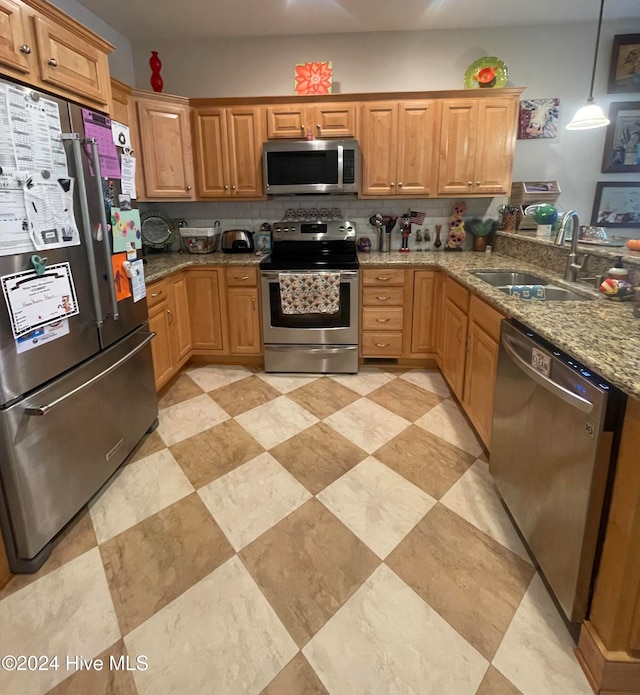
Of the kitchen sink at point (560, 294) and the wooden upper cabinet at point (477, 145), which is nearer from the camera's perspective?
the kitchen sink at point (560, 294)

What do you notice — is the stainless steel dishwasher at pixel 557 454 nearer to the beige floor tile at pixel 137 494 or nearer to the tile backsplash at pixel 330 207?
the beige floor tile at pixel 137 494

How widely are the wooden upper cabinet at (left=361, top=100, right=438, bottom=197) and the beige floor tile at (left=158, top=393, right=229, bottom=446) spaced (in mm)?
2131

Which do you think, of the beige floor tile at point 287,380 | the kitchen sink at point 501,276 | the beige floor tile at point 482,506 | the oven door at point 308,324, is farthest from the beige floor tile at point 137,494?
the kitchen sink at point 501,276

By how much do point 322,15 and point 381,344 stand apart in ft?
8.30

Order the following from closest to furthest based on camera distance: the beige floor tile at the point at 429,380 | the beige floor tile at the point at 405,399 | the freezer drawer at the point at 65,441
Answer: the freezer drawer at the point at 65,441 < the beige floor tile at the point at 405,399 < the beige floor tile at the point at 429,380

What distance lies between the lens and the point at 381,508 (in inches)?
75.4

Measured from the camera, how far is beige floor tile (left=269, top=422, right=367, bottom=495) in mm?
2137

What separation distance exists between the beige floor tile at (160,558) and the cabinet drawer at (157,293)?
1.38 metres

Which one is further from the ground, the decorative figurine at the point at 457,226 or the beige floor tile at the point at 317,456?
the decorative figurine at the point at 457,226

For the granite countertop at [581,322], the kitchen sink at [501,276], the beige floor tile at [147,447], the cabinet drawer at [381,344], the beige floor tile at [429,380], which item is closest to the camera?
the granite countertop at [581,322]

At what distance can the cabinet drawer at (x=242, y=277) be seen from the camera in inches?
132

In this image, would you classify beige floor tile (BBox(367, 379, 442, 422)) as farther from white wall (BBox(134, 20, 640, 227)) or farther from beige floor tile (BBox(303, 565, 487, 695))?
white wall (BBox(134, 20, 640, 227))

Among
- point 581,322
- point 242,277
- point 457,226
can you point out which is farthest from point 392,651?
point 457,226

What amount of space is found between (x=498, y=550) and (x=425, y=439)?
0.84 meters
